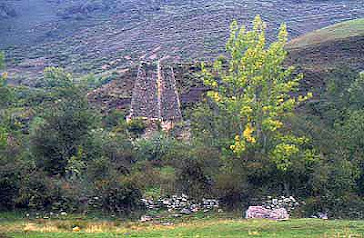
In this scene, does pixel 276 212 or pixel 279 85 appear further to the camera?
pixel 279 85

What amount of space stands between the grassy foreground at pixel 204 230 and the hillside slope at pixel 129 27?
2559 inches

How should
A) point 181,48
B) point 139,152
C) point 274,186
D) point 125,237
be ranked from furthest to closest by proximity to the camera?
point 181,48 < point 139,152 < point 274,186 < point 125,237

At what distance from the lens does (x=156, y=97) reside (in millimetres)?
47781

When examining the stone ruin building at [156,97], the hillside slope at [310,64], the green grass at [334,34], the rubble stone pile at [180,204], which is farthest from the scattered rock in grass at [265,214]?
the green grass at [334,34]

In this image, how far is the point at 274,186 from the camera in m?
→ 24.7

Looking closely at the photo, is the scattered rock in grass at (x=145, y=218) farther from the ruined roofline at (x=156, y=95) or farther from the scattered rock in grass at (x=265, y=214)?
the ruined roofline at (x=156, y=95)

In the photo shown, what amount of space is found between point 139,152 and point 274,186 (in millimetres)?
10009

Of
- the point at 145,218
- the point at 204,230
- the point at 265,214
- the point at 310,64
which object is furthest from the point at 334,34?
the point at 204,230

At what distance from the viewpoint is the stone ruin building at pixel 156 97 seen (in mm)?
42438

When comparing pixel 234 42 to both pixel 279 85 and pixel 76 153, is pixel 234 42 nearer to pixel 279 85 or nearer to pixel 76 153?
pixel 279 85

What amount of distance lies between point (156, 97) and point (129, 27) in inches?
2775

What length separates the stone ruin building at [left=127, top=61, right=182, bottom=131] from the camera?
4244 cm

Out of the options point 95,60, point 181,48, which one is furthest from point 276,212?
point 95,60

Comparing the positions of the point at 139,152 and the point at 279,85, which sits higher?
the point at 279,85
